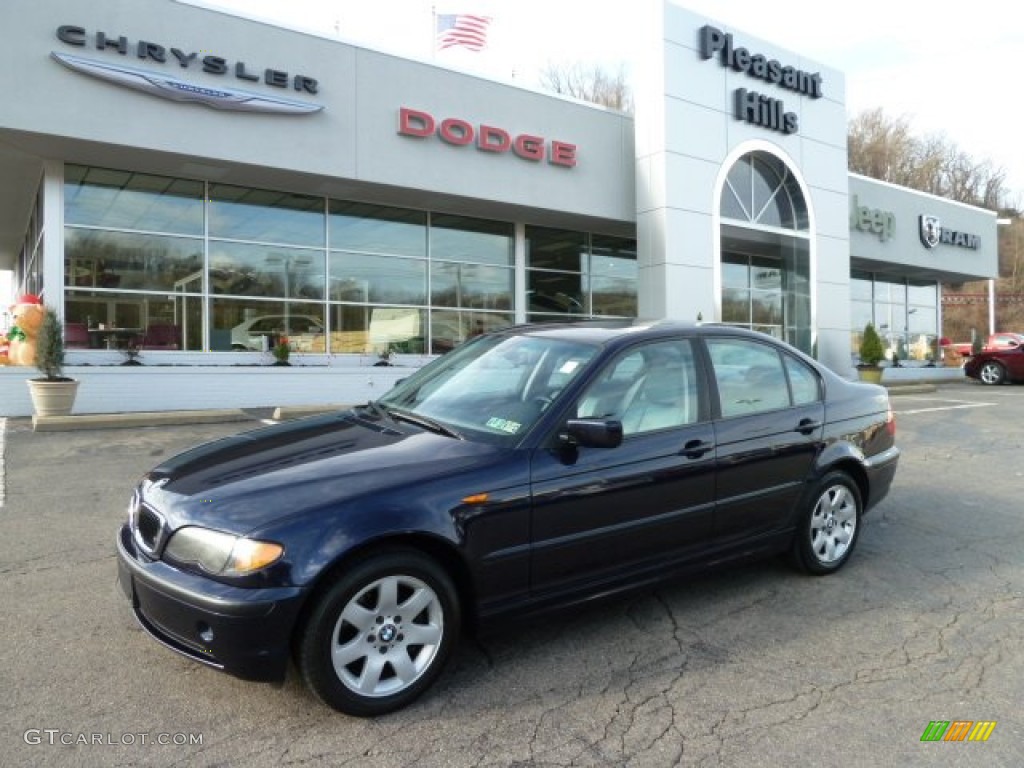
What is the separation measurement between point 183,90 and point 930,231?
23473 mm

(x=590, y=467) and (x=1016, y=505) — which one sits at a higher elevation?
(x=590, y=467)

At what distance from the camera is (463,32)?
1589 cm

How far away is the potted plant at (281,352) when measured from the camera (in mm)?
13680

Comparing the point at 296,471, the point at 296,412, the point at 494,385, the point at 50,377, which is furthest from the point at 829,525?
the point at 50,377

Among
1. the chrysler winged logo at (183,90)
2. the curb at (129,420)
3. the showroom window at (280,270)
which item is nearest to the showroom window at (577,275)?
the showroom window at (280,270)

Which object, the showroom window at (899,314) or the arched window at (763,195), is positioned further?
the showroom window at (899,314)

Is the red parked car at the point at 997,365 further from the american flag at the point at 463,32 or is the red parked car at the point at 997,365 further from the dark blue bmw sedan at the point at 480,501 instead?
the dark blue bmw sedan at the point at 480,501

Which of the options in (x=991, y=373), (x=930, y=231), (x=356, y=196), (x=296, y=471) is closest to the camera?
(x=296, y=471)

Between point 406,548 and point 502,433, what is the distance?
735 millimetres

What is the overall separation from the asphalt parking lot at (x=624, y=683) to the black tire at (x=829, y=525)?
13cm

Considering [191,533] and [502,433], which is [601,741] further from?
[191,533]

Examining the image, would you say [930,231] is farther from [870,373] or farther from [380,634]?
[380,634]

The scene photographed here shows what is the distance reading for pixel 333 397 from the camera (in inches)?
550

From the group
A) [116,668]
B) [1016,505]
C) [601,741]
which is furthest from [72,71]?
[1016,505]
